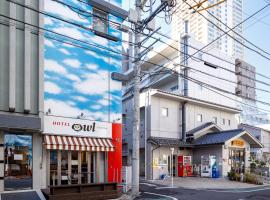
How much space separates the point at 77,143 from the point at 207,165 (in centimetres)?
1549

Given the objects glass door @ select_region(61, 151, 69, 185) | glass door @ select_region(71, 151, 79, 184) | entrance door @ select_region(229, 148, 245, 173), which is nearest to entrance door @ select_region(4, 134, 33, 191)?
glass door @ select_region(61, 151, 69, 185)

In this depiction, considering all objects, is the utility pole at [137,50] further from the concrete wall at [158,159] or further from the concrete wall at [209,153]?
the concrete wall at [209,153]

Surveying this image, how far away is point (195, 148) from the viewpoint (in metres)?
30.1

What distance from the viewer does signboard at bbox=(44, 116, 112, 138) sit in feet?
52.1

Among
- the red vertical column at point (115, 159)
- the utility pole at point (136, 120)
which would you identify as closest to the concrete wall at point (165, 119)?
the red vertical column at point (115, 159)

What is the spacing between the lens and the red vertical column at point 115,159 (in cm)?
1845

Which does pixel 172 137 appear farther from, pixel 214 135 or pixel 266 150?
pixel 266 150

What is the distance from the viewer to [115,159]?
737 inches

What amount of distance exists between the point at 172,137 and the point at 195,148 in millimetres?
3269

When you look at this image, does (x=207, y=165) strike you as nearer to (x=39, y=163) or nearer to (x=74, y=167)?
(x=74, y=167)

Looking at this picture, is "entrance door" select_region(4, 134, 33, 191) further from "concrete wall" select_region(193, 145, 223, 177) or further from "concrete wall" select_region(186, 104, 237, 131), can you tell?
"concrete wall" select_region(193, 145, 223, 177)

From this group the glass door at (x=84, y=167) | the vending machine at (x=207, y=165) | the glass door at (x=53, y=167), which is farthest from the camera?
the vending machine at (x=207, y=165)

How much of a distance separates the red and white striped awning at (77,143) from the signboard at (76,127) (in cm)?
23

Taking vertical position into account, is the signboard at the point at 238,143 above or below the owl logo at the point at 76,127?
below
